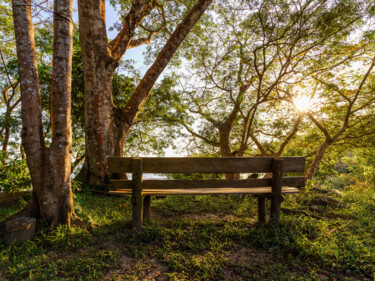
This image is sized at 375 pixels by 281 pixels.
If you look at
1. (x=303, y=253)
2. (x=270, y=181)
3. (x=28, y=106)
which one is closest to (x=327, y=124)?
(x=270, y=181)

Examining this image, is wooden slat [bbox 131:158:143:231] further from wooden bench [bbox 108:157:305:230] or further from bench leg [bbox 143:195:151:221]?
bench leg [bbox 143:195:151:221]

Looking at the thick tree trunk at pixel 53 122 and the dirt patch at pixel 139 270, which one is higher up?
the thick tree trunk at pixel 53 122

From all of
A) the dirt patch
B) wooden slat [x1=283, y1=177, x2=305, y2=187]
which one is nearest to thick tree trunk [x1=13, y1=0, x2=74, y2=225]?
the dirt patch

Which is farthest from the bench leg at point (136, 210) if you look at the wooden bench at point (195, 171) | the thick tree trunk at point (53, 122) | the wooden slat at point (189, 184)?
the thick tree trunk at point (53, 122)

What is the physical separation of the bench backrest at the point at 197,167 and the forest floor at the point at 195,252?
0.74m

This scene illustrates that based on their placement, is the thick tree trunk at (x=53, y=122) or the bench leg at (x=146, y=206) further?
the bench leg at (x=146, y=206)

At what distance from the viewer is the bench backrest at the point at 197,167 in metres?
2.78

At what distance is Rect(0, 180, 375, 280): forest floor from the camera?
2.07 meters

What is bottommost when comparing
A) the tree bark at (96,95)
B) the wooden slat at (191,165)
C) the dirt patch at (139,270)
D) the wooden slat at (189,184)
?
the dirt patch at (139,270)

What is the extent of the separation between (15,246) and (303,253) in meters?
3.90

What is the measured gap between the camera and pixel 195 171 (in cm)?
287

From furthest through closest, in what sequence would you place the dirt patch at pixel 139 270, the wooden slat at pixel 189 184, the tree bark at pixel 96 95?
the tree bark at pixel 96 95
the wooden slat at pixel 189 184
the dirt patch at pixel 139 270

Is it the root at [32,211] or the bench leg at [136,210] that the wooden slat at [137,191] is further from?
the root at [32,211]

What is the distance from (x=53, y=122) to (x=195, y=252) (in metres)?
3.04
